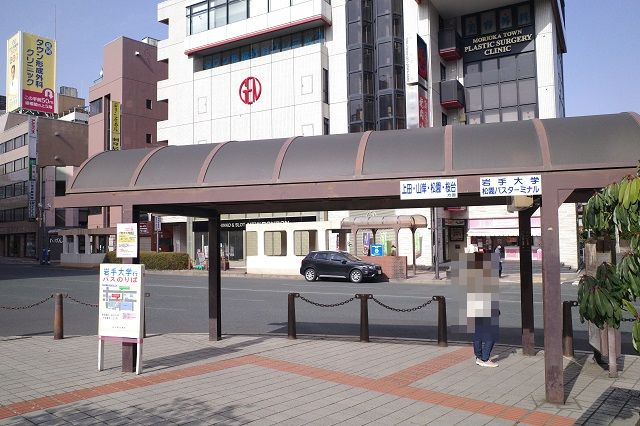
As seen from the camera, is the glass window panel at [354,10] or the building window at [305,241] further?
the glass window panel at [354,10]

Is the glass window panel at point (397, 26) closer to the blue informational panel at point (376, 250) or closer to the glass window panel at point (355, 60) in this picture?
the glass window panel at point (355, 60)

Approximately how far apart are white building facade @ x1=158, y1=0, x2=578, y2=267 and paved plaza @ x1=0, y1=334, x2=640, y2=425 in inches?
869

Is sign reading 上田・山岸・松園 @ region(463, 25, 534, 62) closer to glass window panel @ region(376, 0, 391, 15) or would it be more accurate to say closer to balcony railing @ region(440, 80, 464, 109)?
balcony railing @ region(440, 80, 464, 109)

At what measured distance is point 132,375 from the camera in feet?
24.1

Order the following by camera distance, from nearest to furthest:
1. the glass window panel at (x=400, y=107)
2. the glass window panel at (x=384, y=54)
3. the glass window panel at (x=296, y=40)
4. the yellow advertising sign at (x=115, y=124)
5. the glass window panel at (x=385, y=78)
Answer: the glass window panel at (x=400, y=107) < the glass window panel at (x=385, y=78) < the glass window panel at (x=384, y=54) < the glass window panel at (x=296, y=40) < the yellow advertising sign at (x=115, y=124)

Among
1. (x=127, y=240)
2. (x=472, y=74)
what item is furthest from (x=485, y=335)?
(x=472, y=74)

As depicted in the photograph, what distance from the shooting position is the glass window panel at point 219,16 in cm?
4278

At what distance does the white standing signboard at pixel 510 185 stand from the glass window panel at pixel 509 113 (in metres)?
31.1

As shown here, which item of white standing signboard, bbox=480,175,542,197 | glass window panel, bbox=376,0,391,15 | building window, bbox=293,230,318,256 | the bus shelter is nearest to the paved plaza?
the bus shelter

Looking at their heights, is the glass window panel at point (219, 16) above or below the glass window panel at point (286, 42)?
above

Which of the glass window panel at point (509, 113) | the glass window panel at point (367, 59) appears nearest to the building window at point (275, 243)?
the glass window panel at point (367, 59)

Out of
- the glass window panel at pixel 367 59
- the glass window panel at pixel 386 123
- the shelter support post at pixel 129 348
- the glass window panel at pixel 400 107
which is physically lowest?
the shelter support post at pixel 129 348

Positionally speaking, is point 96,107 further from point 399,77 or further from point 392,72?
point 399,77

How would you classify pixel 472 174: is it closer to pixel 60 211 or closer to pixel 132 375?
pixel 132 375
